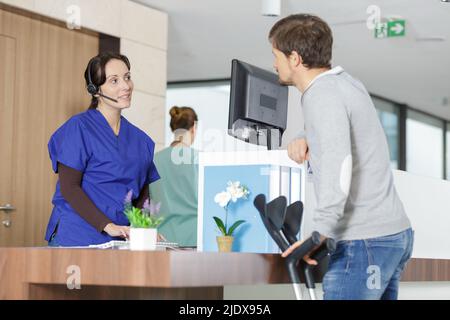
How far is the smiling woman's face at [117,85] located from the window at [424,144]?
7.86m

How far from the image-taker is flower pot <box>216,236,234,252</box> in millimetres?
2238

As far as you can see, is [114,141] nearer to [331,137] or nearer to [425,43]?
[331,137]

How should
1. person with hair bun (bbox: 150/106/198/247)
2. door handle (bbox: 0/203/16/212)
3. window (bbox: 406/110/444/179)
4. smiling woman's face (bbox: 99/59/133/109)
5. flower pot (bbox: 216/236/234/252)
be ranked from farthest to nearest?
window (bbox: 406/110/444/179) → door handle (bbox: 0/203/16/212) → person with hair bun (bbox: 150/106/198/247) → smiling woman's face (bbox: 99/59/133/109) → flower pot (bbox: 216/236/234/252)

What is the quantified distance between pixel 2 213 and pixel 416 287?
225cm

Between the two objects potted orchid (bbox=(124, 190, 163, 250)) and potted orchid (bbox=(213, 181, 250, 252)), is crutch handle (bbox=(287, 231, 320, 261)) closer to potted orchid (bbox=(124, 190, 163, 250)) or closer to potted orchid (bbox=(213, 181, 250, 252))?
potted orchid (bbox=(124, 190, 163, 250))

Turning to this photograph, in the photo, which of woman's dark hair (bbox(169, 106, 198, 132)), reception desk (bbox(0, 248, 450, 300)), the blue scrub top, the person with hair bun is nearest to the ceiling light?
woman's dark hair (bbox(169, 106, 198, 132))

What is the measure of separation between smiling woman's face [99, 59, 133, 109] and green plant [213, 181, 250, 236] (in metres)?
0.50

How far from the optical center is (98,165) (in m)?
2.55

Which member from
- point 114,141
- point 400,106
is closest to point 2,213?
point 114,141

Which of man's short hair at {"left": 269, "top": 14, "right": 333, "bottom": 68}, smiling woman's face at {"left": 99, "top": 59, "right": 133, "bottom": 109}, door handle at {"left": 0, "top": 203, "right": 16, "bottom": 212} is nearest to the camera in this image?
man's short hair at {"left": 269, "top": 14, "right": 333, "bottom": 68}

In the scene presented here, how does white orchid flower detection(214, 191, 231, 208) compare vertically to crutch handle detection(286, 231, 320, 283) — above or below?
above

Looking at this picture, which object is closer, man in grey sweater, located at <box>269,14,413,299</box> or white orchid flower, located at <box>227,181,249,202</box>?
man in grey sweater, located at <box>269,14,413,299</box>

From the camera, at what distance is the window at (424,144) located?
33.7 ft

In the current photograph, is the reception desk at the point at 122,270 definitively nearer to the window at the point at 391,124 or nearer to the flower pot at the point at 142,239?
the flower pot at the point at 142,239
